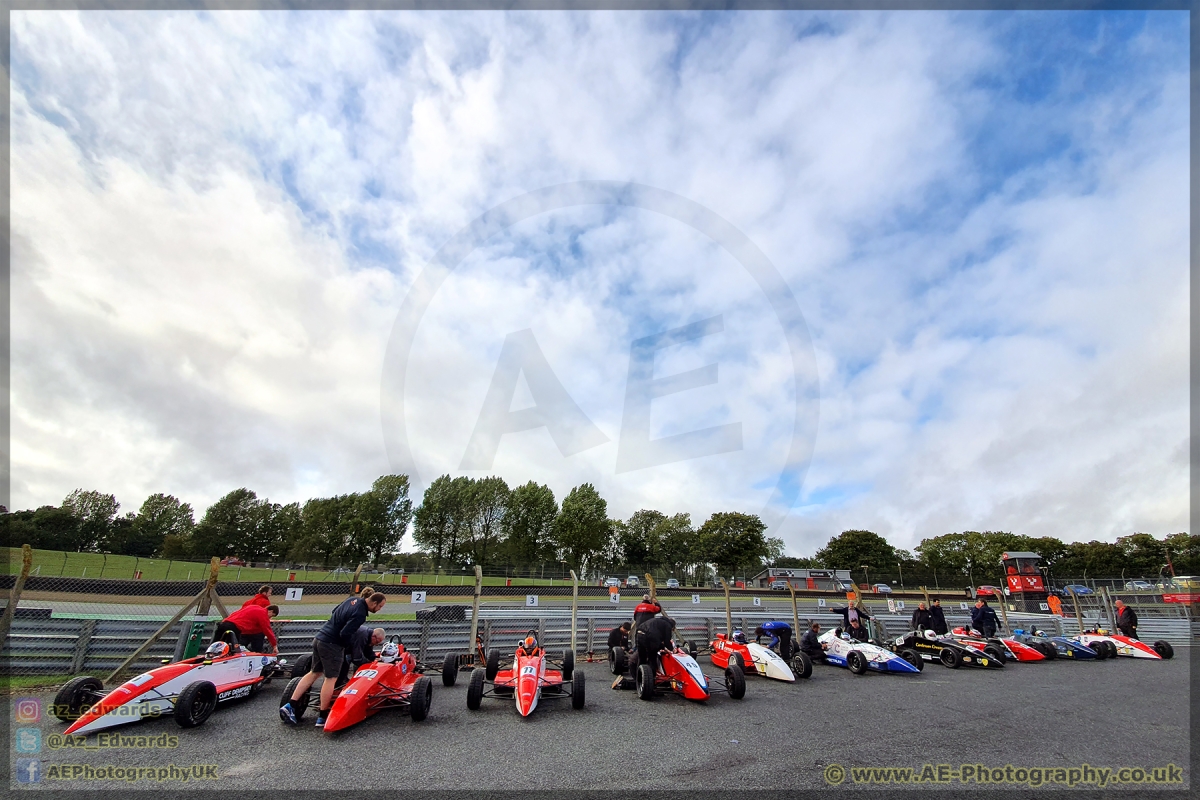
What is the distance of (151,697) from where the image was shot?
5.93 metres

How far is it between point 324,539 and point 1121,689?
7101cm

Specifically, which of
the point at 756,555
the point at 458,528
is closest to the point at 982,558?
the point at 756,555

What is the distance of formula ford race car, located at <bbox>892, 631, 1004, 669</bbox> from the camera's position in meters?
13.2

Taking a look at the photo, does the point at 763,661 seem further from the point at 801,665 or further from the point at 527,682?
the point at 527,682

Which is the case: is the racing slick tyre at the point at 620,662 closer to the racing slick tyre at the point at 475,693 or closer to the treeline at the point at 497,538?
the racing slick tyre at the point at 475,693

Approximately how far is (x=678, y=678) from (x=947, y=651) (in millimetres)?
9460

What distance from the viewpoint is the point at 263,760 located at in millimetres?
5004

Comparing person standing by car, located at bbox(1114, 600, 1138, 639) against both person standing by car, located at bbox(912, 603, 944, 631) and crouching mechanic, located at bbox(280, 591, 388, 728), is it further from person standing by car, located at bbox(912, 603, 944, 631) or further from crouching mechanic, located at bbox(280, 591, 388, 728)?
crouching mechanic, located at bbox(280, 591, 388, 728)

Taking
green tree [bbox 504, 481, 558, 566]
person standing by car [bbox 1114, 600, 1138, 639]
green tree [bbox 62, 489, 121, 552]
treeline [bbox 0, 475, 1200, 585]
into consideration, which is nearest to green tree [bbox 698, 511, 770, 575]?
treeline [bbox 0, 475, 1200, 585]

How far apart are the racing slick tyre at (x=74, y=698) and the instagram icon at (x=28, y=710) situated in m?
0.60

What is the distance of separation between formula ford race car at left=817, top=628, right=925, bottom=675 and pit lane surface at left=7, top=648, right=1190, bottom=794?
2.41 m

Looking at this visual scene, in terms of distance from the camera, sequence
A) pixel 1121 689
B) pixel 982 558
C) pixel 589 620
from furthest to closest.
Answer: pixel 982 558
pixel 589 620
pixel 1121 689

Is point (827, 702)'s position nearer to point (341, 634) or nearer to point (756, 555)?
point (341, 634)

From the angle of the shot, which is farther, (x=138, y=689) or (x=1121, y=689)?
(x=1121, y=689)
